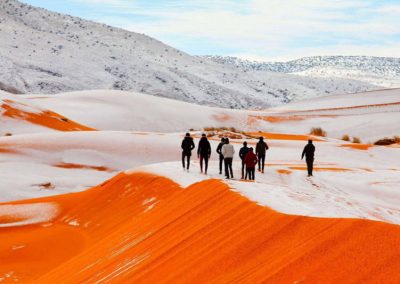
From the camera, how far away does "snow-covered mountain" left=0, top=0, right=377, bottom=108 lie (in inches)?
4018

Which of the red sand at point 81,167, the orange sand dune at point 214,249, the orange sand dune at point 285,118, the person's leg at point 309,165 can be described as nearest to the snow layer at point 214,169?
the red sand at point 81,167

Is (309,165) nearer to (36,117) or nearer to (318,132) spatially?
(36,117)

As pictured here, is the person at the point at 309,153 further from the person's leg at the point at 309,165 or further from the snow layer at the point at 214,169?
the snow layer at the point at 214,169

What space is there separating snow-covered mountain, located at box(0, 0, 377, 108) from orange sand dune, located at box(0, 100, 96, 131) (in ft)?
139

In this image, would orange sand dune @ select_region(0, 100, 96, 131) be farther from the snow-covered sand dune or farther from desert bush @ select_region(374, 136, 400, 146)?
desert bush @ select_region(374, 136, 400, 146)

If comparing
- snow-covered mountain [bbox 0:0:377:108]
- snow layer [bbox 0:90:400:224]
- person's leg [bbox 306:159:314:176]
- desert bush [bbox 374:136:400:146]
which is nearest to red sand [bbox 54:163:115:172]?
snow layer [bbox 0:90:400:224]

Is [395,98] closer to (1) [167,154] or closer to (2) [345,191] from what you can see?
(1) [167,154]

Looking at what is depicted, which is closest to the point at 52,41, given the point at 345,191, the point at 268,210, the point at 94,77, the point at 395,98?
the point at 94,77

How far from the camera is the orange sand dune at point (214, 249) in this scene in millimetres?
6703

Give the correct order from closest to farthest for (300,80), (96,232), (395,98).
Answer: (96,232) → (395,98) → (300,80)

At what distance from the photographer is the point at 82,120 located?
4947 centimetres

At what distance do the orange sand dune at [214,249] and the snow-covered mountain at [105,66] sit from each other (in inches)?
2748

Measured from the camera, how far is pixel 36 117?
38.7m

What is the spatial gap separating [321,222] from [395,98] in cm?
7213
